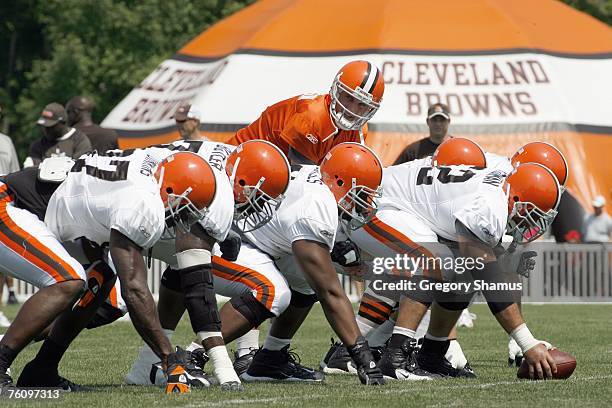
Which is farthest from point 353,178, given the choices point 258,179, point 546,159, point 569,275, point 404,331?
point 569,275

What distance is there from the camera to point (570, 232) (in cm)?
1830

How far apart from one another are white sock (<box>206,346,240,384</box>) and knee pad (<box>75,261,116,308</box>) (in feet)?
2.31

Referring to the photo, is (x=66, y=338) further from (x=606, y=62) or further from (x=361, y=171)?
(x=606, y=62)

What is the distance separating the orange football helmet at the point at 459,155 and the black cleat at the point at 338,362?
1331mm

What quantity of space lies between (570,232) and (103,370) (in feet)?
36.8

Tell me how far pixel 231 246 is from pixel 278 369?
3.40 ft

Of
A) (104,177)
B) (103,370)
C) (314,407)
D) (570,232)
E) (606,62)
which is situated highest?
(104,177)

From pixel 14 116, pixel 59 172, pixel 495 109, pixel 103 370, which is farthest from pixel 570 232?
pixel 14 116

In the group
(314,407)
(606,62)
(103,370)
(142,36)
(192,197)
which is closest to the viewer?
(314,407)

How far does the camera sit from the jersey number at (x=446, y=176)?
779cm

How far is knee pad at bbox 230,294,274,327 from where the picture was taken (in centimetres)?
728

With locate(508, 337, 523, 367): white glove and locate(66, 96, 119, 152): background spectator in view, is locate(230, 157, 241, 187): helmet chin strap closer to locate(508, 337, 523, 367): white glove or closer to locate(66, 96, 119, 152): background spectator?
locate(508, 337, 523, 367): white glove

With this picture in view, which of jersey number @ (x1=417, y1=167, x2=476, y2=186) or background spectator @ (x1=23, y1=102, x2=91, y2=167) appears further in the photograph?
background spectator @ (x1=23, y1=102, x2=91, y2=167)

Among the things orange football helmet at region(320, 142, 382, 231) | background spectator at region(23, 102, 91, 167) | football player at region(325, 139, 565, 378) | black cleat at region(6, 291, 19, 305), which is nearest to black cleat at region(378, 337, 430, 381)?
football player at region(325, 139, 565, 378)
